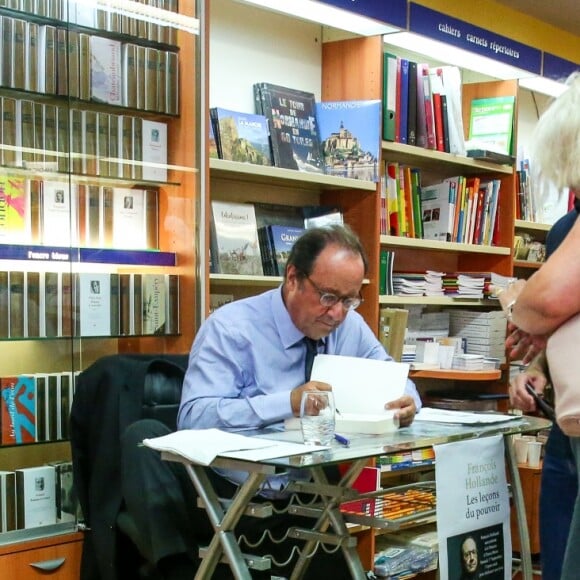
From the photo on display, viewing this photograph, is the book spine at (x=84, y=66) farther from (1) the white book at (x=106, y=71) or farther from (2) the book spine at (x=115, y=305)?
(2) the book spine at (x=115, y=305)

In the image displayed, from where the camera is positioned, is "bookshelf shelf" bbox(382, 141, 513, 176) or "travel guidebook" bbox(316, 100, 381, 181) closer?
"travel guidebook" bbox(316, 100, 381, 181)

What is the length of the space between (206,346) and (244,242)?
124 cm

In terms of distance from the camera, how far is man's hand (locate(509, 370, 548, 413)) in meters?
2.10

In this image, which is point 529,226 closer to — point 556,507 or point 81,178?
point 81,178

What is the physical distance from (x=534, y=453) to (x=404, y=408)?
2.60 m

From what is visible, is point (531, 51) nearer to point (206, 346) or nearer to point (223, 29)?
point (223, 29)

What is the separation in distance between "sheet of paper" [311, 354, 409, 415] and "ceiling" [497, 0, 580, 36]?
3.42 meters

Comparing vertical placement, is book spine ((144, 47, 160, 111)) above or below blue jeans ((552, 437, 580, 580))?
above

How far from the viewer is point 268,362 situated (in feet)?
7.88

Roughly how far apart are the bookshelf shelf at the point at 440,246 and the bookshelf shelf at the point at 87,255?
115 cm

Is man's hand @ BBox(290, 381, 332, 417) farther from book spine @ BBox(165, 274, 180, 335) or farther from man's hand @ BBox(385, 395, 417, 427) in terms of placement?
book spine @ BBox(165, 274, 180, 335)

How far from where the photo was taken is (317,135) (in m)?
3.88

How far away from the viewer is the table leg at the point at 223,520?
6.10 ft

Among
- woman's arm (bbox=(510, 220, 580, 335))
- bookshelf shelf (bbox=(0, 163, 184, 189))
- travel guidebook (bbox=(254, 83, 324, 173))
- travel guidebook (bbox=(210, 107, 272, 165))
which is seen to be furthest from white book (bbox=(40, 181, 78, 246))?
woman's arm (bbox=(510, 220, 580, 335))
